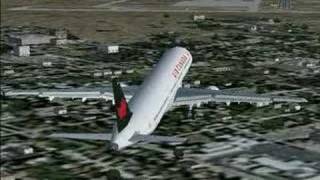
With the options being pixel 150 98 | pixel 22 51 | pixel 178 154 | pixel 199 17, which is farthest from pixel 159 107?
pixel 199 17

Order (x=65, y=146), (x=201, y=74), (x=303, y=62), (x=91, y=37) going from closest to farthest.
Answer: (x=65, y=146) → (x=201, y=74) → (x=303, y=62) → (x=91, y=37)

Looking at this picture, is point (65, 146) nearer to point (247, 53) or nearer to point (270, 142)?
point (270, 142)

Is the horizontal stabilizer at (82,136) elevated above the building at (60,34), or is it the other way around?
the building at (60,34)

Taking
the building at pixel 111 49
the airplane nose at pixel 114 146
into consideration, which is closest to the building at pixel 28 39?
the building at pixel 111 49

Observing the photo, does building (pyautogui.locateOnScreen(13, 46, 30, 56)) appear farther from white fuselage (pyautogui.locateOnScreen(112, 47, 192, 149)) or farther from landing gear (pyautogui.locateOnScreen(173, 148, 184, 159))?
landing gear (pyautogui.locateOnScreen(173, 148, 184, 159))

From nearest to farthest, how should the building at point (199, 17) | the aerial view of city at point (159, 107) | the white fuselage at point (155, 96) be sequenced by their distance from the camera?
the aerial view of city at point (159, 107)
the white fuselage at point (155, 96)
the building at point (199, 17)

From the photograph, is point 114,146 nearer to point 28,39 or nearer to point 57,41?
point 28,39

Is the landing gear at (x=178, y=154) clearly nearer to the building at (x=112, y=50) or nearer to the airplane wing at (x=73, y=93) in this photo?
the airplane wing at (x=73, y=93)

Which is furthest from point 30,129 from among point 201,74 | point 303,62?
point 303,62
